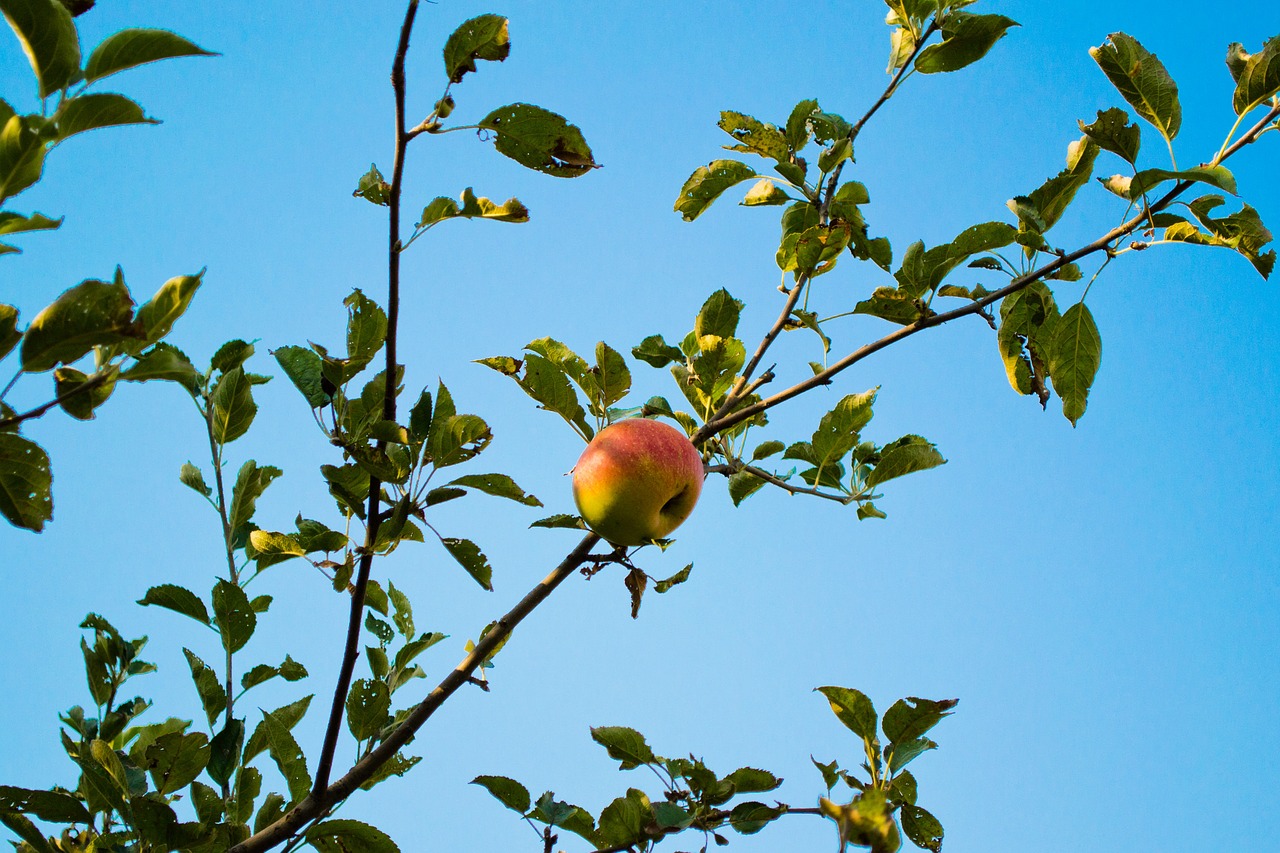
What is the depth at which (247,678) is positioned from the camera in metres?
2.99

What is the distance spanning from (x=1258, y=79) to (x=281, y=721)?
3.27 m

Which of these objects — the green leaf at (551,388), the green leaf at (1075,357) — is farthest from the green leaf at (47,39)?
the green leaf at (1075,357)

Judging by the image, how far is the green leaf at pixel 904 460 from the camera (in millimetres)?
2854

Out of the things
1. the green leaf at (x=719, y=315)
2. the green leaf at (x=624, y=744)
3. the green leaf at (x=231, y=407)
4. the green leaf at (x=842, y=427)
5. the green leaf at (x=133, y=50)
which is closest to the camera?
the green leaf at (x=133, y=50)

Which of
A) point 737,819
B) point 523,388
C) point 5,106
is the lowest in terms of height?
point 737,819

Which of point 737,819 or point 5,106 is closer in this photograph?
point 5,106

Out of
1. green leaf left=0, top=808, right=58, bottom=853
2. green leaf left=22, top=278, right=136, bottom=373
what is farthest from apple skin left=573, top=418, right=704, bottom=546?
green leaf left=0, top=808, right=58, bottom=853

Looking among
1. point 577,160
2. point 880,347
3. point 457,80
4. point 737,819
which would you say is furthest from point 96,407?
point 880,347

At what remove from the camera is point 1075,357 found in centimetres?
285

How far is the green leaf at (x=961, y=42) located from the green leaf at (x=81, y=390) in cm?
223

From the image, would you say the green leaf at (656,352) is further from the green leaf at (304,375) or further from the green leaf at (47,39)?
the green leaf at (47,39)

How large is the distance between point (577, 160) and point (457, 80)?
329 millimetres

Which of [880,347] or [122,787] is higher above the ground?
[880,347]

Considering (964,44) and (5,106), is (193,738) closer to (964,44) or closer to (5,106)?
(5,106)
